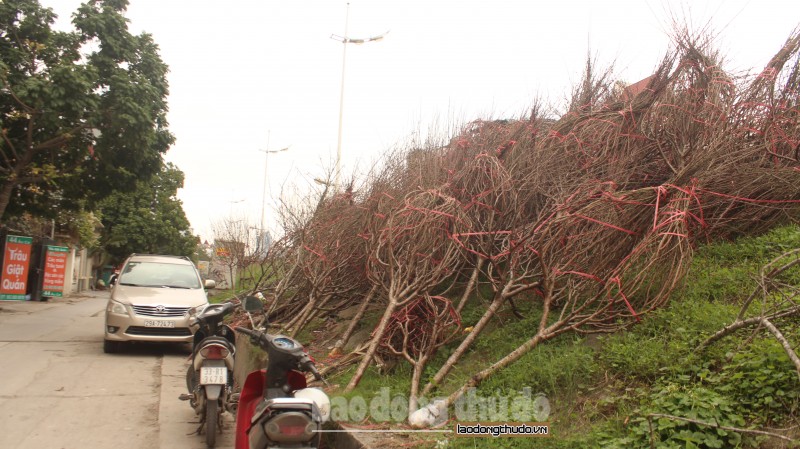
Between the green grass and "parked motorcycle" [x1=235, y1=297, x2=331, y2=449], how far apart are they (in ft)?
3.45

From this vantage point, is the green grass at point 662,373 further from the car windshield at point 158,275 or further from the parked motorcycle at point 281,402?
the car windshield at point 158,275

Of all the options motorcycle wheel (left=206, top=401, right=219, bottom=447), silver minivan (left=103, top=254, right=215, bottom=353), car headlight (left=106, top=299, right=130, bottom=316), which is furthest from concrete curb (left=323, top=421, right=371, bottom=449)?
car headlight (left=106, top=299, right=130, bottom=316)

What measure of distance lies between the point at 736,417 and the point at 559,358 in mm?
1577

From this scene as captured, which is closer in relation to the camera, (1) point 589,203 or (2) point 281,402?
(2) point 281,402

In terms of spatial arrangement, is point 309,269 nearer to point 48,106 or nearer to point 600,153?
point 600,153

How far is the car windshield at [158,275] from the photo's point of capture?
10945 mm

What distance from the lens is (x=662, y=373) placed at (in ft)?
13.6

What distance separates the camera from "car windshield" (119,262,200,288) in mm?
10945

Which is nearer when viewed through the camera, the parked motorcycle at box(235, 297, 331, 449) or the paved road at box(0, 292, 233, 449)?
the parked motorcycle at box(235, 297, 331, 449)

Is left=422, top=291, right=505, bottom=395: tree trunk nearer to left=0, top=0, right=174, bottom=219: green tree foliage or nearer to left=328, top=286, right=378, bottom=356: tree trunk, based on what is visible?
left=328, top=286, right=378, bottom=356: tree trunk

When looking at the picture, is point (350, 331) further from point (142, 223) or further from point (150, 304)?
point (142, 223)

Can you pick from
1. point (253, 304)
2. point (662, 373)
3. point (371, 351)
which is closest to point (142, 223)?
point (371, 351)

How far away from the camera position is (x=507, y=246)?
6.29m

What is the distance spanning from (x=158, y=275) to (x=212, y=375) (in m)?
6.56
